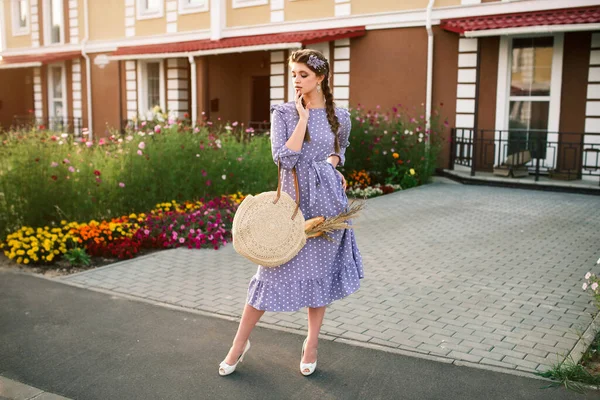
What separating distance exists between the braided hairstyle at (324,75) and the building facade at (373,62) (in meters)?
9.47

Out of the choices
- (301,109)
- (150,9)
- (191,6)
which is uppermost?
(150,9)

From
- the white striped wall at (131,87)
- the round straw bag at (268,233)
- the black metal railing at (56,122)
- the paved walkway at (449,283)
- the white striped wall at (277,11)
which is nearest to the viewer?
the round straw bag at (268,233)

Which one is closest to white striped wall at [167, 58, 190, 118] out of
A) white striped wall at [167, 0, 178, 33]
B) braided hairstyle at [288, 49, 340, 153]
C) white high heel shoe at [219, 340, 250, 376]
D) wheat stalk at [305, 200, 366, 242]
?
white striped wall at [167, 0, 178, 33]

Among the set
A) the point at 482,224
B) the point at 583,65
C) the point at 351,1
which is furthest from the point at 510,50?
the point at 482,224

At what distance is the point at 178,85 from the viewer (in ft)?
69.6

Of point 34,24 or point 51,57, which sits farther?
point 34,24

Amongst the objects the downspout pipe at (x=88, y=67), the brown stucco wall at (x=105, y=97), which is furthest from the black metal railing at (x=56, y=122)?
the brown stucco wall at (x=105, y=97)

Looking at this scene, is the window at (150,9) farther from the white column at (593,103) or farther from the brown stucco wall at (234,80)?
the white column at (593,103)

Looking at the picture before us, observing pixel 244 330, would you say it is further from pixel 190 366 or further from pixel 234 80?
pixel 234 80

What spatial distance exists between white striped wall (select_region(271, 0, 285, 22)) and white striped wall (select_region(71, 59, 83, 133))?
1011 centimetres

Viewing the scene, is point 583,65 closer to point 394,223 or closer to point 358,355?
point 394,223

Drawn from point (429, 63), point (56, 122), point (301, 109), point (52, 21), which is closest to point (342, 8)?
point (429, 63)

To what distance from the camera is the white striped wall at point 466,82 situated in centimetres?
1419

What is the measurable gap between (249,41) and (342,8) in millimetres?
2726
